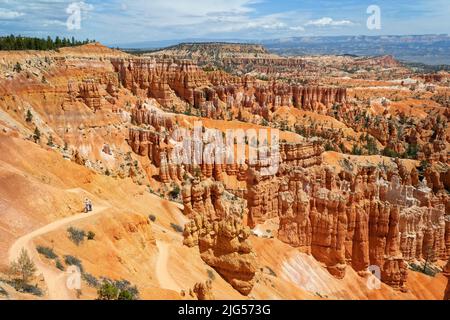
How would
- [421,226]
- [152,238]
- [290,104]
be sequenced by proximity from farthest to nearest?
[290,104]
[421,226]
[152,238]

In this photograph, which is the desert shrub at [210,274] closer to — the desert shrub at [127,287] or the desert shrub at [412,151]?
the desert shrub at [127,287]

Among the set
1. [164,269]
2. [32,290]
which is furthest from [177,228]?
[32,290]

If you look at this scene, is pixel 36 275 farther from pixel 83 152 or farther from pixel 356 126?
pixel 356 126

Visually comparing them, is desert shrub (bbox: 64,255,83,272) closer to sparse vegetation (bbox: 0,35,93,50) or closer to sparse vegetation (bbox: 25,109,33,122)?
sparse vegetation (bbox: 25,109,33,122)

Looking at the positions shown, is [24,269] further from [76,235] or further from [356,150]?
[356,150]

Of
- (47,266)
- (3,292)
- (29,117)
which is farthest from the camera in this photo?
(29,117)

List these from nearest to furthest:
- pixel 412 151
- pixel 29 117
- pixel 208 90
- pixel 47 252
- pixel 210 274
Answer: pixel 47 252
pixel 210 274
pixel 29 117
pixel 412 151
pixel 208 90

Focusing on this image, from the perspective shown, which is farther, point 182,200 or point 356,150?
point 356,150

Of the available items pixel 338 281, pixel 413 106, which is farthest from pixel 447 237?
pixel 413 106
